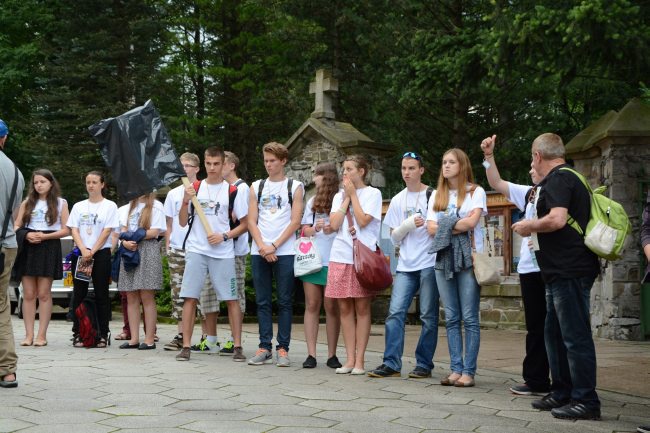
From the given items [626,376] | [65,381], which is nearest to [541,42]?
[626,376]

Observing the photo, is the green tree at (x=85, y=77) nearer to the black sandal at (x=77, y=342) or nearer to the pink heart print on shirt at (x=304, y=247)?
the black sandal at (x=77, y=342)

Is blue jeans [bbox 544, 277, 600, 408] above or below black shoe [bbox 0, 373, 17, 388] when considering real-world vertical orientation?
above

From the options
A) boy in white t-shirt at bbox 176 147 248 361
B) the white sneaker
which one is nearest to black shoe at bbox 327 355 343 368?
boy in white t-shirt at bbox 176 147 248 361

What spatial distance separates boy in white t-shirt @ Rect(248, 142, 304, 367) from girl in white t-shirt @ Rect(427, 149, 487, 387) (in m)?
1.49

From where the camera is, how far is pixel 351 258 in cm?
770

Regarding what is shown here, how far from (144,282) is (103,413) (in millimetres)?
4116

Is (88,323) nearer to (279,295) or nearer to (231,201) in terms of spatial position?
(231,201)

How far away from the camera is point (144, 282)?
9477 mm

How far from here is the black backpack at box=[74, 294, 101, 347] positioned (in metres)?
9.48

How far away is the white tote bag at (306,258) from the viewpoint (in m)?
7.92

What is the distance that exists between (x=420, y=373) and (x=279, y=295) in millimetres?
1586

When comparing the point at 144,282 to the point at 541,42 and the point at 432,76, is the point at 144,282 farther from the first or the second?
the point at 432,76

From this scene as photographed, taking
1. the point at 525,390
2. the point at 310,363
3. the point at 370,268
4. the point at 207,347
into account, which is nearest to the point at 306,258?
the point at 370,268

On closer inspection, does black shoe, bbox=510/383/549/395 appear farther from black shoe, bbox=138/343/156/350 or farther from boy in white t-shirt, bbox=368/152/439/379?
black shoe, bbox=138/343/156/350
